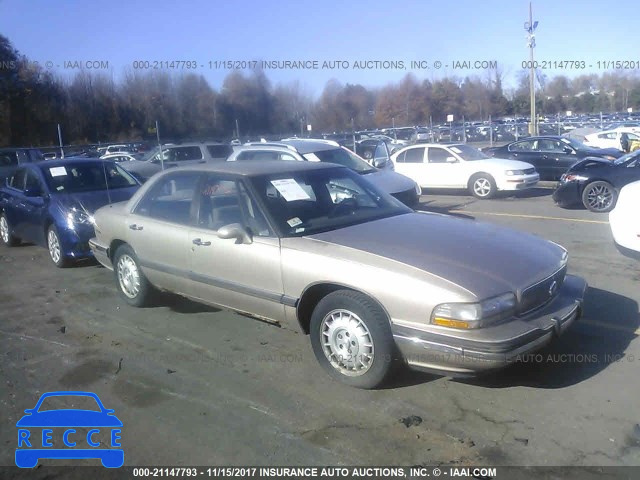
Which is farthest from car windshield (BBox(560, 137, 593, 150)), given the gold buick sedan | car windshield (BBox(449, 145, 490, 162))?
the gold buick sedan

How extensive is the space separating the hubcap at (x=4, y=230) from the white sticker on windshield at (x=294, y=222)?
24.4ft

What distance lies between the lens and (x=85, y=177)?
8.98m

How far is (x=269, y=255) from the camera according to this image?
4555 millimetres

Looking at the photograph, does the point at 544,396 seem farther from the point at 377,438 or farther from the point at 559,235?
the point at 559,235

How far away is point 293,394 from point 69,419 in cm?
150

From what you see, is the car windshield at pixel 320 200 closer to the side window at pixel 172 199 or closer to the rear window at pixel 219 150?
the side window at pixel 172 199

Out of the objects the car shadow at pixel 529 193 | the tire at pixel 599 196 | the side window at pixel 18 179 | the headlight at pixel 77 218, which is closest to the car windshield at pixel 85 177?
the headlight at pixel 77 218

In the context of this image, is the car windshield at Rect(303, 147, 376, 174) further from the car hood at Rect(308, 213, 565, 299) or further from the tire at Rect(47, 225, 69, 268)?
the car hood at Rect(308, 213, 565, 299)

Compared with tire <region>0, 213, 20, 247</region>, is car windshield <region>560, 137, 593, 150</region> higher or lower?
higher

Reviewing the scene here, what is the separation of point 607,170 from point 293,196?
28.4 feet

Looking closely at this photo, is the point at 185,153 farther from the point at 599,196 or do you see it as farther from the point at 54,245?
the point at 599,196

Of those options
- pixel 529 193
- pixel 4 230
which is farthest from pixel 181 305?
pixel 529 193

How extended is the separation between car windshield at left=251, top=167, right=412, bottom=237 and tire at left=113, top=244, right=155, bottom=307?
6.09ft

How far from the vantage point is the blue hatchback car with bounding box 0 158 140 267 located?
8.18 meters
